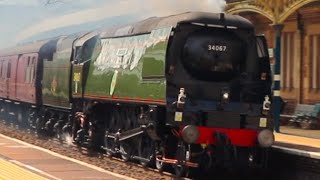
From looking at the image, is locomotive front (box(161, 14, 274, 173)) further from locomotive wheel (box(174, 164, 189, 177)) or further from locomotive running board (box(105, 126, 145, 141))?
locomotive running board (box(105, 126, 145, 141))

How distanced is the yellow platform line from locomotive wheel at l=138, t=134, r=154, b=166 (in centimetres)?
257

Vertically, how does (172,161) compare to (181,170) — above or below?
above

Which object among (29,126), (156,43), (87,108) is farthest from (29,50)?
(156,43)

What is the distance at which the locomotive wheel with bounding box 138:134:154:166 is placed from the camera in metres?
12.1

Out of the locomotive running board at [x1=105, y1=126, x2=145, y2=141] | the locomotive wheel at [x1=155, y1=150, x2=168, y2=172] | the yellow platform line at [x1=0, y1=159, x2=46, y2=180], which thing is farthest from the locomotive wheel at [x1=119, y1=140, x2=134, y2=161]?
the yellow platform line at [x1=0, y1=159, x2=46, y2=180]

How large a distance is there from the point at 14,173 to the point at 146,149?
3151mm

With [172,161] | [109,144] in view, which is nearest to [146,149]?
[172,161]

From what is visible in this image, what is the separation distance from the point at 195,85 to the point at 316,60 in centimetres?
985

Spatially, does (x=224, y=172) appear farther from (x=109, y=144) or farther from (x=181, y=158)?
(x=109, y=144)

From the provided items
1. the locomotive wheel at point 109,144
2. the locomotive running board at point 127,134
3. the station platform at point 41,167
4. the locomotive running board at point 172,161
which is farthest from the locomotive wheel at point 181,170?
the locomotive wheel at point 109,144

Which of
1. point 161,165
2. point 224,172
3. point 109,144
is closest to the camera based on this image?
point 161,165

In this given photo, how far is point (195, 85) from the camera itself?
11.0 m

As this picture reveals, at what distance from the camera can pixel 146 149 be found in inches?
492

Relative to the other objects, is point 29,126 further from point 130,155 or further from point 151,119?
point 151,119
